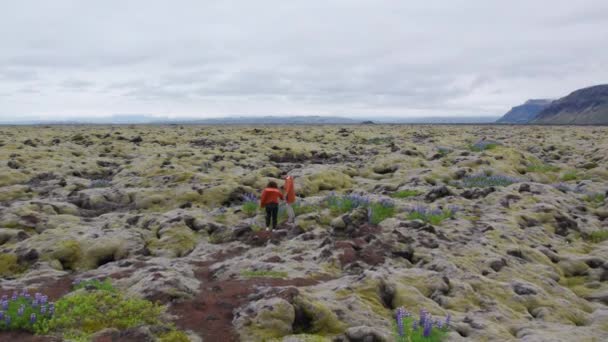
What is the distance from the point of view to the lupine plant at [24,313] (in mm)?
8500

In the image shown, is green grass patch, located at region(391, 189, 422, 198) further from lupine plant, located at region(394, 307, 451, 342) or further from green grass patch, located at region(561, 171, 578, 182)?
lupine plant, located at region(394, 307, 451, 342)

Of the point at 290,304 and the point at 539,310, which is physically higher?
the point at 290,304

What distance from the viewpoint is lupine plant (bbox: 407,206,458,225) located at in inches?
706

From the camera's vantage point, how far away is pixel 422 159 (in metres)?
36.5

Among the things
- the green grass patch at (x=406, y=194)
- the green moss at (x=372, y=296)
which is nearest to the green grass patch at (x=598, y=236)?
the green grass patch at (x=406, y=194)

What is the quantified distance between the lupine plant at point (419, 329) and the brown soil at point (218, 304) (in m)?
2.39

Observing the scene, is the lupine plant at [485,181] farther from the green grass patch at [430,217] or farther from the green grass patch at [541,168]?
the green grass patch at [430,217]

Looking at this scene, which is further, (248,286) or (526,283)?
(526,283)

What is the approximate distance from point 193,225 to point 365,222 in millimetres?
6922

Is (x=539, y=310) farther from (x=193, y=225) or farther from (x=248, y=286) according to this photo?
(x=193, y=225)

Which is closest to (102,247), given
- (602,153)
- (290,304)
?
(290,304)

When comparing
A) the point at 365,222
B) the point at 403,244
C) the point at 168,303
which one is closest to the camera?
the point at 168,303

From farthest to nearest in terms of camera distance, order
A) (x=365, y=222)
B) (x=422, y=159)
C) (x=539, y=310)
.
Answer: (x=422, y=159)
(x=365, y=222)
(x=539, y=310)

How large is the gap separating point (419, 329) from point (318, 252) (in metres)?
6.33
